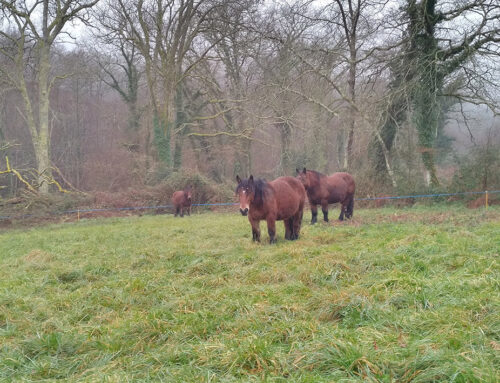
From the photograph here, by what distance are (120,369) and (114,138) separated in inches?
1253

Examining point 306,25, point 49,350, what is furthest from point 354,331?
point 306,25

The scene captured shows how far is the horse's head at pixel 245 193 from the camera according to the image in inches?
300

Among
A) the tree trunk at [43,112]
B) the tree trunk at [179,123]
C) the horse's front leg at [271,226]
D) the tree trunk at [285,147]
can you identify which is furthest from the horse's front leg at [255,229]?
the tree trunk at [179,123]

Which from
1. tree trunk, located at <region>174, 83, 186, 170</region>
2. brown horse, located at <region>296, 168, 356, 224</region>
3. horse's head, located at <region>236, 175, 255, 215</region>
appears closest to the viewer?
horse's head, located at <region>236, 175, 255, 215</region>

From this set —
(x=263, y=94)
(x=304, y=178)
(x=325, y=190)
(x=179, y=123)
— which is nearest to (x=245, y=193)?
(x=304, y=178)

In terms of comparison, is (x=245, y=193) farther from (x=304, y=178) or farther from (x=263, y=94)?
(x=263, y=94)

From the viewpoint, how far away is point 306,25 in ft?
61.9

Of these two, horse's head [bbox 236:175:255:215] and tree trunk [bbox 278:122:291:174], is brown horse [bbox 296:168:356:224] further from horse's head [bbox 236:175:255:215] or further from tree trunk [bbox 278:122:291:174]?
tree trunk [bbox 278:122:291:174]

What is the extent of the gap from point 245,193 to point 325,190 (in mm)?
4866

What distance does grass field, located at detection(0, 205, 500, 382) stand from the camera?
8.43 ft

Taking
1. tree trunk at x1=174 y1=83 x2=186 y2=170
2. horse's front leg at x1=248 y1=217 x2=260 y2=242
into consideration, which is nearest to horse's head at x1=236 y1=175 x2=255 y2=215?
horse's front leg at x1=248 y1=217 x2=260 y2=242

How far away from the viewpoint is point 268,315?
12.1 feet

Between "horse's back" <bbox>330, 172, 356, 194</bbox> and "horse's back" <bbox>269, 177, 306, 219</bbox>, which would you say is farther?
"horse's back" <bbox>330, 172, 356, 194</bbox>

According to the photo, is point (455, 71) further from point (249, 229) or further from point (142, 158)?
point (142, 158)
